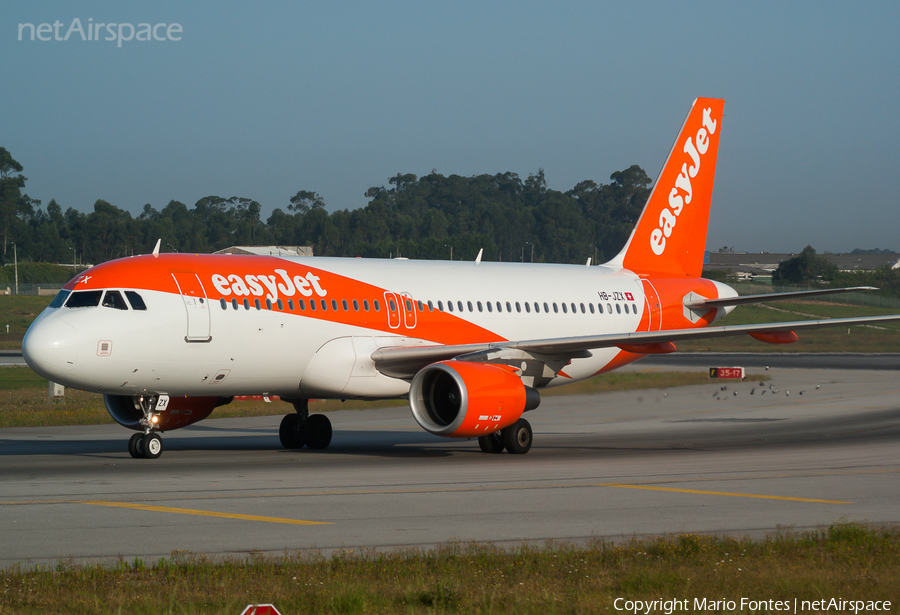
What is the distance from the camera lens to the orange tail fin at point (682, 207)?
30.3 metres

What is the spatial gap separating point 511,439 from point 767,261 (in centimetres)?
15408

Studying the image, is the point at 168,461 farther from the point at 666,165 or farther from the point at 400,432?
the point at 666,165

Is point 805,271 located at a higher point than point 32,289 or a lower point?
higher

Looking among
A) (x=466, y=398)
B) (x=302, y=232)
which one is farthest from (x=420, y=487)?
(x=302, y=232)

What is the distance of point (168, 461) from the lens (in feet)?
66.4

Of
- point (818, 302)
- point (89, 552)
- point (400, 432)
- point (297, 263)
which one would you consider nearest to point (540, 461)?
point (297, 263)

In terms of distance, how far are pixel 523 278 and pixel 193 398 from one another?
8.87 metres

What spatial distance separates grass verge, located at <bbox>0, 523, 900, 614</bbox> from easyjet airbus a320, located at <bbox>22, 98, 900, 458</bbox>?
9677 millimetres

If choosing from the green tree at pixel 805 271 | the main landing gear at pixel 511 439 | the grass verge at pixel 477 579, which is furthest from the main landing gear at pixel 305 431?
the green tree at pixel 805 271

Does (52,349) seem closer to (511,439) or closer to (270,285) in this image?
(270,285)

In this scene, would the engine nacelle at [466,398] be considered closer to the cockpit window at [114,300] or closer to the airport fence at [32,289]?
the cockpit window at [114,300]

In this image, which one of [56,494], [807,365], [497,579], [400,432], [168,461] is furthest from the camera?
[807,365]

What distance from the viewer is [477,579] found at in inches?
368

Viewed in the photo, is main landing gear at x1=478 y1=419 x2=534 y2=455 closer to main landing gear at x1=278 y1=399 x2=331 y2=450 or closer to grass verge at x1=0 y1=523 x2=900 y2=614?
main landing gear at x1=278 y1=399 x2=331 y2=450
